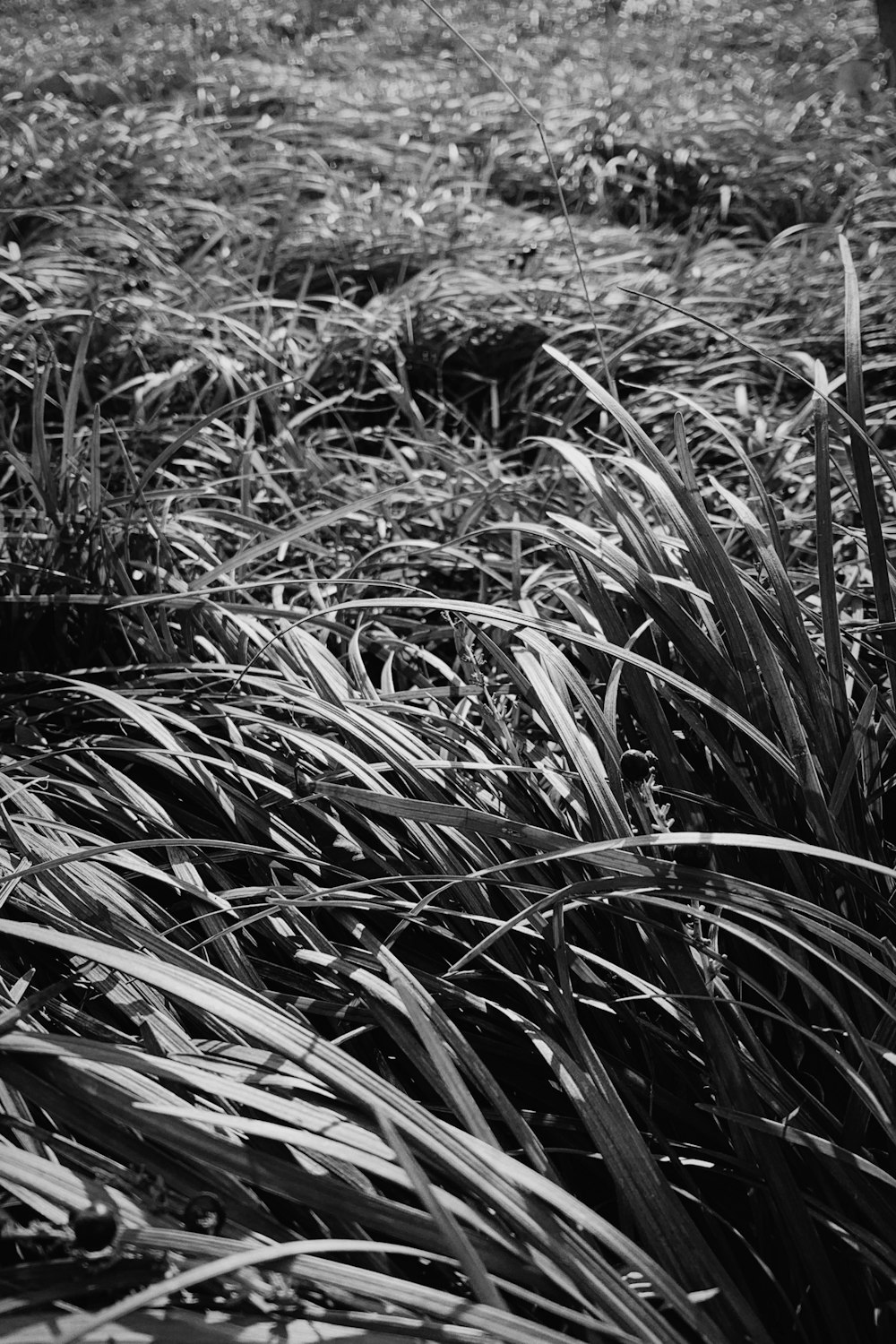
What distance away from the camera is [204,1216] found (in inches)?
27.7

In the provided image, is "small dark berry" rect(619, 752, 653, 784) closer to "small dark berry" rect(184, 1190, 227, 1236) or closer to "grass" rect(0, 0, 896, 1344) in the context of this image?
"grass" rect(0, 0, 896, 1344)

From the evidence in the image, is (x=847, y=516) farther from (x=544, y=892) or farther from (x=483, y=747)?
→ (x=544, y=892)

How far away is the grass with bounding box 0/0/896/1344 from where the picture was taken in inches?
28.6

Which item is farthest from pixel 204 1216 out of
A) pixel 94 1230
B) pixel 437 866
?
pixel 437 866

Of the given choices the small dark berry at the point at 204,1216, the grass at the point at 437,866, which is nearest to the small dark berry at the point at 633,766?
the grass at the point at 437,866

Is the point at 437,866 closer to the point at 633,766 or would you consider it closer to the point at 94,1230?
the point at 633,766

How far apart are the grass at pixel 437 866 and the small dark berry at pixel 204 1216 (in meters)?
0.01

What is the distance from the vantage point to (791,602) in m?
1.03

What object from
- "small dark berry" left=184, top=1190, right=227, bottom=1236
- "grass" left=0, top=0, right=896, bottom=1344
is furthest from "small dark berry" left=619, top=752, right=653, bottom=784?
"small dark berry" left=184, top=1190, right=227, bottom=1236

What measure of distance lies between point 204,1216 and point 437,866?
1.45ft

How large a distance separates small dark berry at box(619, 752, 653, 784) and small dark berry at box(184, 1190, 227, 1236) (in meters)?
0.48

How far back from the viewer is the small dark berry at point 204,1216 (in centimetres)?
69

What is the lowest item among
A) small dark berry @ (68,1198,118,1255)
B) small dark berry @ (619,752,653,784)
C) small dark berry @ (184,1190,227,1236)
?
small dark berry @ (184,1190,227,1236)

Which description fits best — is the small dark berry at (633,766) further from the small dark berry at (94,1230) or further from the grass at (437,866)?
the small dark berry at (94,1230)
